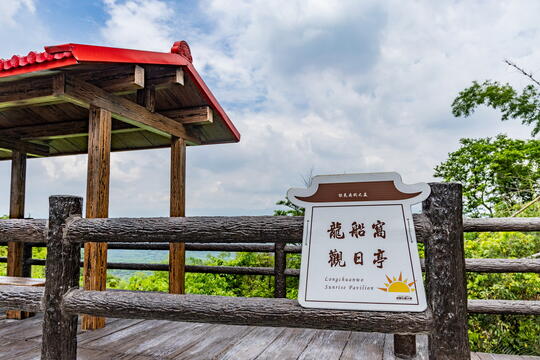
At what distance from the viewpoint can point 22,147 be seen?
5.19m

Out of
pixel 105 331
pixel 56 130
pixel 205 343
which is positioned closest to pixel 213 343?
pixel 205 343

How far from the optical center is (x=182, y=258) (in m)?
4.55

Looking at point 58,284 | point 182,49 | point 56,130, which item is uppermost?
point 182,49

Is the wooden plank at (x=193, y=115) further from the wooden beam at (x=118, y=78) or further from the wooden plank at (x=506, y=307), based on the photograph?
the wooden plank at (x=506, y=307)

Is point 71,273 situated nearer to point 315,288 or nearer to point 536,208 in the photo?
point 315,288

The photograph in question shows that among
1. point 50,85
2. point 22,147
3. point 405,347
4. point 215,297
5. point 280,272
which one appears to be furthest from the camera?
point 22,147

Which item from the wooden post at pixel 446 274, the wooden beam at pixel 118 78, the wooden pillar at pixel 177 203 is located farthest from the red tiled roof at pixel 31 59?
the wooden post at pixel 446 274

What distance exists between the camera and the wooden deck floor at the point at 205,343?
2797mm

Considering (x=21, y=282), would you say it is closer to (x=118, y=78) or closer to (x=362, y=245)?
(x=118, y=78)

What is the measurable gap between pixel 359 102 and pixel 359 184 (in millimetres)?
9460

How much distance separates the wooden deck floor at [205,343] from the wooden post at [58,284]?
0.86 m

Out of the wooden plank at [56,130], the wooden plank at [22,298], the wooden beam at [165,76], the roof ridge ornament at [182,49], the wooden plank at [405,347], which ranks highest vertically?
the roof ridge ornament at [182,49]

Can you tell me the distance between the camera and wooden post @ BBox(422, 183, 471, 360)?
63.0 inches

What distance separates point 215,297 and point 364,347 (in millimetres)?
1636
